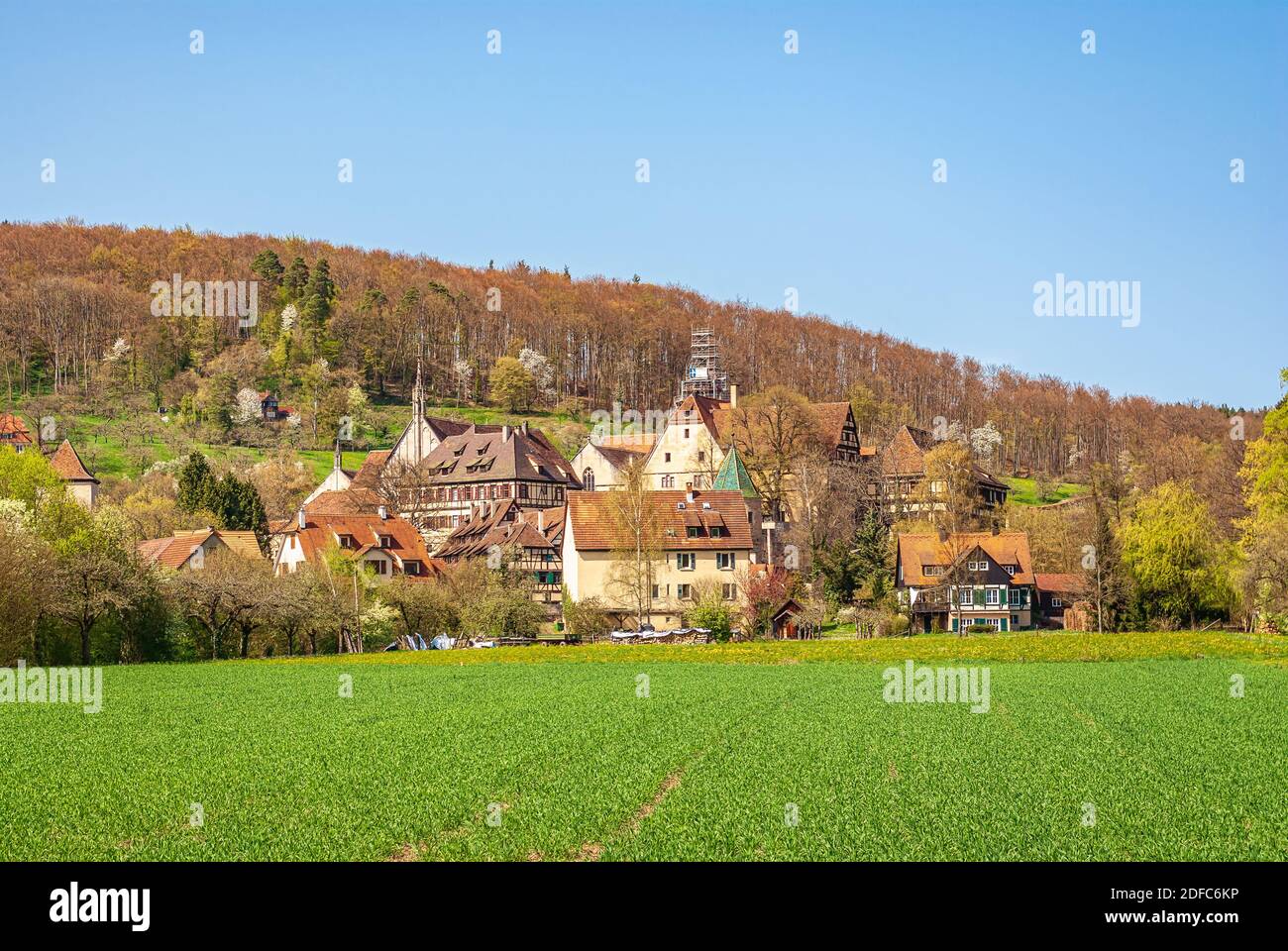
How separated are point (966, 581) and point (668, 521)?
58.6ft

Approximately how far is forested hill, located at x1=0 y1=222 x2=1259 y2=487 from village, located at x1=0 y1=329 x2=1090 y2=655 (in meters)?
40.8

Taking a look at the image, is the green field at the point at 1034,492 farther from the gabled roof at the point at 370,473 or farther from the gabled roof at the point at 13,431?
the gabled roof at the point at 13,431

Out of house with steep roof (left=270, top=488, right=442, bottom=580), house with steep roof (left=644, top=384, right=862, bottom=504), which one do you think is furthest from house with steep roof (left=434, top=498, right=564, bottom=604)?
house with steep roof (left=644, top=384, right=862, bottom=504)

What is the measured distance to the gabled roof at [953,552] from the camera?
8181cm

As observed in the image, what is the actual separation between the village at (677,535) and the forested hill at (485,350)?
4077 centimetres

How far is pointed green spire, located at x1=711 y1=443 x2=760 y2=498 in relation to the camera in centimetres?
9261

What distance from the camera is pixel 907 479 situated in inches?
4254

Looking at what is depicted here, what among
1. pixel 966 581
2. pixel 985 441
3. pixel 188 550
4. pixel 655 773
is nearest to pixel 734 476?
pixel 966 581

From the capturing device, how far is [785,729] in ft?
91.1

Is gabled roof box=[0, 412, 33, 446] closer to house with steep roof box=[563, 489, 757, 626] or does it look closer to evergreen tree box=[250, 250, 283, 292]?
evergreen tree box=[250, 250, 283, 292]

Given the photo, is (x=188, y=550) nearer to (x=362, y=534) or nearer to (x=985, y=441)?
(x=362, y=534)

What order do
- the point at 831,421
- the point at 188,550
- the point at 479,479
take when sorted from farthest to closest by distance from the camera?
1. the point at 479,479
2. the point at 831,421
3. the point at 188,550

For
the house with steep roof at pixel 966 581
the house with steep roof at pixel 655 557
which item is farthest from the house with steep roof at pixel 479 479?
the house with steep roof at pixel 966 581
